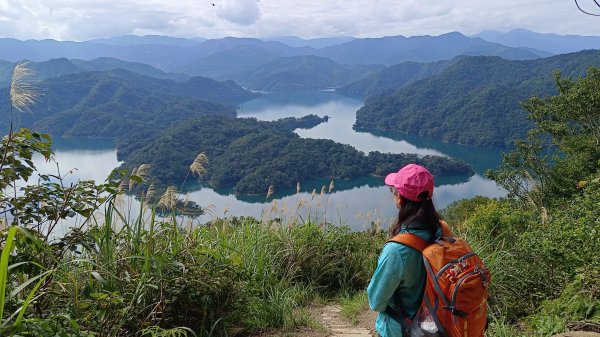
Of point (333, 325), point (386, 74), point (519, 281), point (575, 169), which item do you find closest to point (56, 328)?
point (333, 325)

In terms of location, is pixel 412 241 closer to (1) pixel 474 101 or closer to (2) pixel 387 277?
(2) pixel 387 277

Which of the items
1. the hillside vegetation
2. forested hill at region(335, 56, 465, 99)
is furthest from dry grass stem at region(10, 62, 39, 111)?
forested hill at region(335, 56, 465, 99)

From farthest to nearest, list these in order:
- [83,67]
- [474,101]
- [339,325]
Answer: [83,67], [474,101], [339,325]

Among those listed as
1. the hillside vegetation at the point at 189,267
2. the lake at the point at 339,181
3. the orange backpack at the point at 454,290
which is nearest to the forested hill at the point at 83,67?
the lake at the point at 339,181

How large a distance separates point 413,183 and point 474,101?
253 ft

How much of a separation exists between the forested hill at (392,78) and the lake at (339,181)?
75.4 ft

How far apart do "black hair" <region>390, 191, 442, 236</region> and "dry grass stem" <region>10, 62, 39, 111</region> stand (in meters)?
1.46

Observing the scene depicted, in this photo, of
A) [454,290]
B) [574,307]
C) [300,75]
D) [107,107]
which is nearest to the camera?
[454,290]

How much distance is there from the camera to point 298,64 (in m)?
172

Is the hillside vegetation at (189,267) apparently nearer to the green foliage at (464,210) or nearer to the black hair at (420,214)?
the black hair at (420,214)

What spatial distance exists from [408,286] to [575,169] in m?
10.3

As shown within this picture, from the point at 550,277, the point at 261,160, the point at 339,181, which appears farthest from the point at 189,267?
the point at 261,160

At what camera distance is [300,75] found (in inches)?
6033

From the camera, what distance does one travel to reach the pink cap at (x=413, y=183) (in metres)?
1.34
